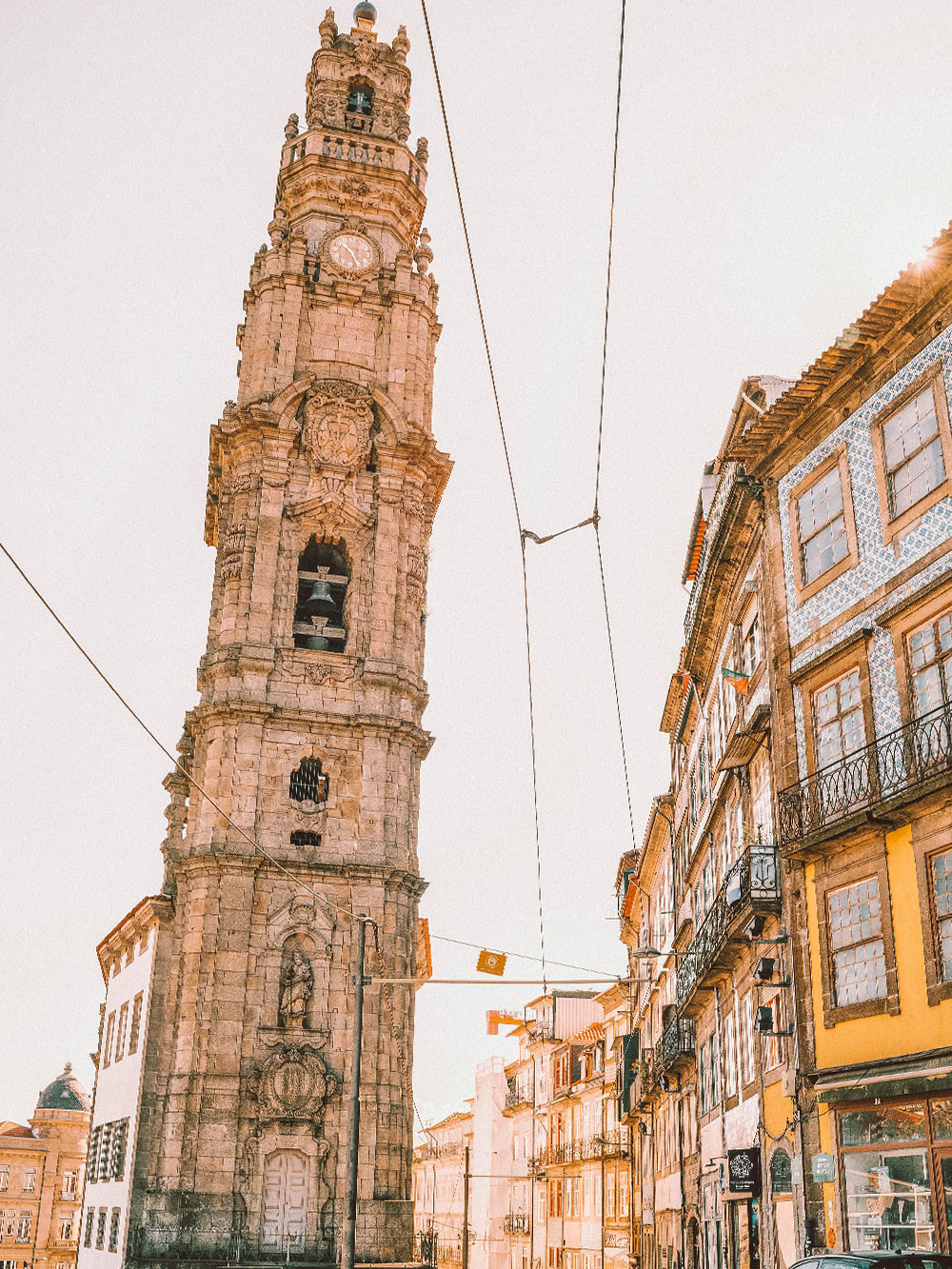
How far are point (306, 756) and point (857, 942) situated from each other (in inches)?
976

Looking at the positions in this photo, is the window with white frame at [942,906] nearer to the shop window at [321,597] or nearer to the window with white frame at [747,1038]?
the window with white frame at [747,1038]

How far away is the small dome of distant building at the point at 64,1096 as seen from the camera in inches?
4122

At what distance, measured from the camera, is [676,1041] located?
3222 cm

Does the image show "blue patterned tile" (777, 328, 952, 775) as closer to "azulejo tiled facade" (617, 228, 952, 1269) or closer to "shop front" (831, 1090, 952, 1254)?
"azulejo tiled facade" (617, 228, 952, 1269)

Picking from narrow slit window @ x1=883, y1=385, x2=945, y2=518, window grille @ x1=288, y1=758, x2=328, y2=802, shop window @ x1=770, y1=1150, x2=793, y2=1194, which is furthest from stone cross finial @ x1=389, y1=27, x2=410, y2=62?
shop window @ x1=770, y1=1150, x2=793, y2=1194

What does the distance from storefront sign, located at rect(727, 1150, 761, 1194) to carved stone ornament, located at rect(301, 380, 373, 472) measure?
2746 centimetres

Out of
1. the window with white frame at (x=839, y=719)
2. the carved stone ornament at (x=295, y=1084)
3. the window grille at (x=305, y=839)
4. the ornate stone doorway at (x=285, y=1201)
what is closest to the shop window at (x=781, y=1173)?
the window with white frame at (x=839, y=719)

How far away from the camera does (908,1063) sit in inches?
591

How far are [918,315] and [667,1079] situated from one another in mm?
24489

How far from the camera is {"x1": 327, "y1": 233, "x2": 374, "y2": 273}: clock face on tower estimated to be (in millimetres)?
47000

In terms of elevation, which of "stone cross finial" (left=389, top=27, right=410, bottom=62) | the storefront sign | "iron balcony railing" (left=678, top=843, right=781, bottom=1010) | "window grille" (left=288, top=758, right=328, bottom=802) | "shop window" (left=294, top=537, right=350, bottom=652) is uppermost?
"stone cross finial" (left=389, top=27, right=410, bottom=62)

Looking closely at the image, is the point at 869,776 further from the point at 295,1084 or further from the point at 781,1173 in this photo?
the point at 295,1084

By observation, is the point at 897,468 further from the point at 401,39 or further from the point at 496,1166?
the point at 496,1166

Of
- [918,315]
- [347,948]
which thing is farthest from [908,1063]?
[347,948]
